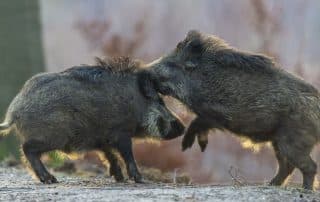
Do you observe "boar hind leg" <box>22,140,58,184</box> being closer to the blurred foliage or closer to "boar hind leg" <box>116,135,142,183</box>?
"boar hind leg" <box>116,135,142,183</box>

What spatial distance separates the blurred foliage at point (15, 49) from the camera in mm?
15688

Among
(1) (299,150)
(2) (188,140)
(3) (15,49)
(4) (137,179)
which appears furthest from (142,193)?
(3) (15,49)

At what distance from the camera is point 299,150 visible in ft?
31.7

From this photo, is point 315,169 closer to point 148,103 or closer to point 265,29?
point 148,103

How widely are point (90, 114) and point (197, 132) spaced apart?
1.25 m

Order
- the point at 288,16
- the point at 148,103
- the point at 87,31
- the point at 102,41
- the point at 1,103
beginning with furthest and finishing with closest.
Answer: the point at 288,16 → the point at 87,31 → the point at 102,41 → the point at 1,103 → the point at 148,103

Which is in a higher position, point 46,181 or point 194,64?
point 194,64

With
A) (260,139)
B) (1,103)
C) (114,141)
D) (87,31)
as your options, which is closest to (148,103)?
(114,141)

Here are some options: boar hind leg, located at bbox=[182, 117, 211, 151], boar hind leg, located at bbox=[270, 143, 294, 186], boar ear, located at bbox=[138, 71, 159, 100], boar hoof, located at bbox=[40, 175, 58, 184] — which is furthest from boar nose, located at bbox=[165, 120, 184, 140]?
boar hoof, located at bbox=[40, 175, 58, 184]

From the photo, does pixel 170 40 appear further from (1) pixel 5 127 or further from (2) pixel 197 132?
(1) pixel 5 127

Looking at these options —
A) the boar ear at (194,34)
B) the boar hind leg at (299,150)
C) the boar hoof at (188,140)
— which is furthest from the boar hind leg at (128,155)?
the boar hind leg at (299,150)

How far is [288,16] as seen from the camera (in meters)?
22.8

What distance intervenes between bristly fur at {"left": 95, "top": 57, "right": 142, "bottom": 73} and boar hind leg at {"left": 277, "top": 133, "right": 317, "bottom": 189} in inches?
71.8

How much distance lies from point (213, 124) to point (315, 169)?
117 centimetres
